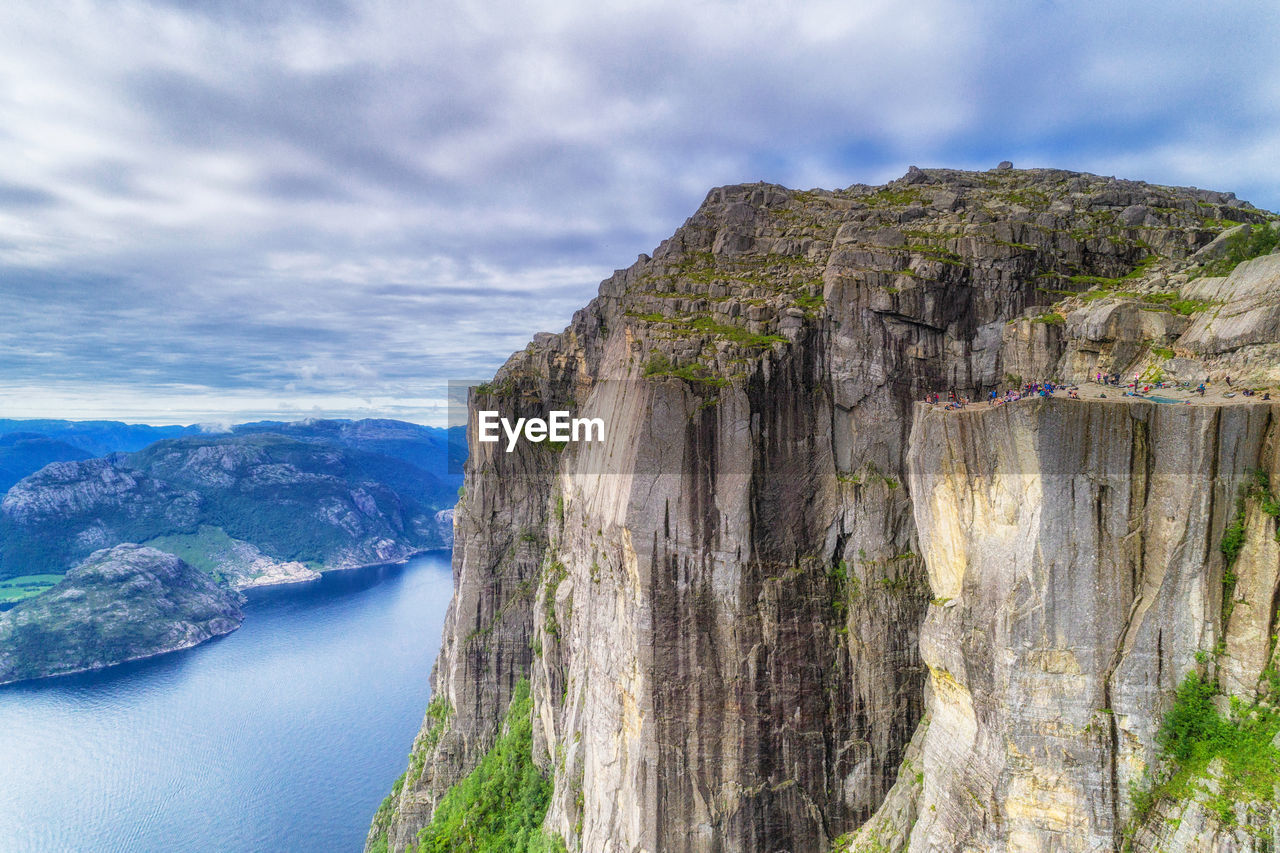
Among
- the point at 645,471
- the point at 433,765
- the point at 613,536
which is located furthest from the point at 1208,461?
the point at 433,765

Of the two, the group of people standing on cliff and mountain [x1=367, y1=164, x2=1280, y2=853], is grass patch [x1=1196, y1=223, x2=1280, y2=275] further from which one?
the group of people standing on cliff

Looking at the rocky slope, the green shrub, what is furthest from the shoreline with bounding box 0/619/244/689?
the green shrub

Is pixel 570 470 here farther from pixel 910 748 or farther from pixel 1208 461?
pixel 1208 461

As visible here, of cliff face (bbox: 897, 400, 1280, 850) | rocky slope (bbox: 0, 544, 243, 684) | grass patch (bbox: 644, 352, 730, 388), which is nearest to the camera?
cliff face (bbox: 897, 400, 1280, 850)

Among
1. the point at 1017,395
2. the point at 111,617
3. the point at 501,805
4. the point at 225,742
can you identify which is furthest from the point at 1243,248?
the point at 111,617

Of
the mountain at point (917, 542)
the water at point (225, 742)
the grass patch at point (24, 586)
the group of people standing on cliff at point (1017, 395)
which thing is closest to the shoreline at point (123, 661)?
the water at point (225, 742)

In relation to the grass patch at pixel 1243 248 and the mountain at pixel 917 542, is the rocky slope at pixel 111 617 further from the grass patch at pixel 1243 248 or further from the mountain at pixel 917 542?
the grass patch at pixel 1243 248

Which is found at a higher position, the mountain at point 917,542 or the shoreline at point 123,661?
the mountain at point 917,542
